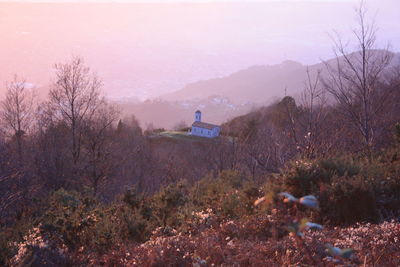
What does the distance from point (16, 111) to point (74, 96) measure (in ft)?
10.7

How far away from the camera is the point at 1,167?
405 inches

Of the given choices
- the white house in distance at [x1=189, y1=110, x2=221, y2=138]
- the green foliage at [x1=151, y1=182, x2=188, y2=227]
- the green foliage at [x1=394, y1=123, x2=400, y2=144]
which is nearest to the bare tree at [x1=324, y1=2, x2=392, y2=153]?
the green foliage at [x1=394, y1=123, x2=400, y2=144]

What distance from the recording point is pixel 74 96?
58.3 feet

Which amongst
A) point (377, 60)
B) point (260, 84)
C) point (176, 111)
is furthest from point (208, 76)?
point (377, 60)

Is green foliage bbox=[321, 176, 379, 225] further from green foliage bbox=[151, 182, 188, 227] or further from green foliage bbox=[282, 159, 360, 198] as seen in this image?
green foliage bbox=[151, 182, 188, 227]

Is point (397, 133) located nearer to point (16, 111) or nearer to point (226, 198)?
point (226, 198)

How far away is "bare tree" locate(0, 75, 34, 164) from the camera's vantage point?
59.0 ft

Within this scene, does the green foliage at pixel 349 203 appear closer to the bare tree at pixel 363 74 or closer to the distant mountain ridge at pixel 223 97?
the bare tree at pixel 363 74

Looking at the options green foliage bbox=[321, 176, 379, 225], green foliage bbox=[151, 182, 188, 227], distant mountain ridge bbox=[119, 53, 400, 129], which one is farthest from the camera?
distant mountain ridge bbox=[119, 53, 400, 129]

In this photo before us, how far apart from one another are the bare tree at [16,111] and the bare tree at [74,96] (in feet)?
5.83

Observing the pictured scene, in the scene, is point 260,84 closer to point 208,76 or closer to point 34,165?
point 208,76

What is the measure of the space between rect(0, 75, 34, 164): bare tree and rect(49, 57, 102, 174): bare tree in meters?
1.78

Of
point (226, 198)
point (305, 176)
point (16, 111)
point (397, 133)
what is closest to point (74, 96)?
point (16, 111)

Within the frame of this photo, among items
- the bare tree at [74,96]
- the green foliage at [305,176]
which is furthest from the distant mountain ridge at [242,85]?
the green foliage at [305,176]
